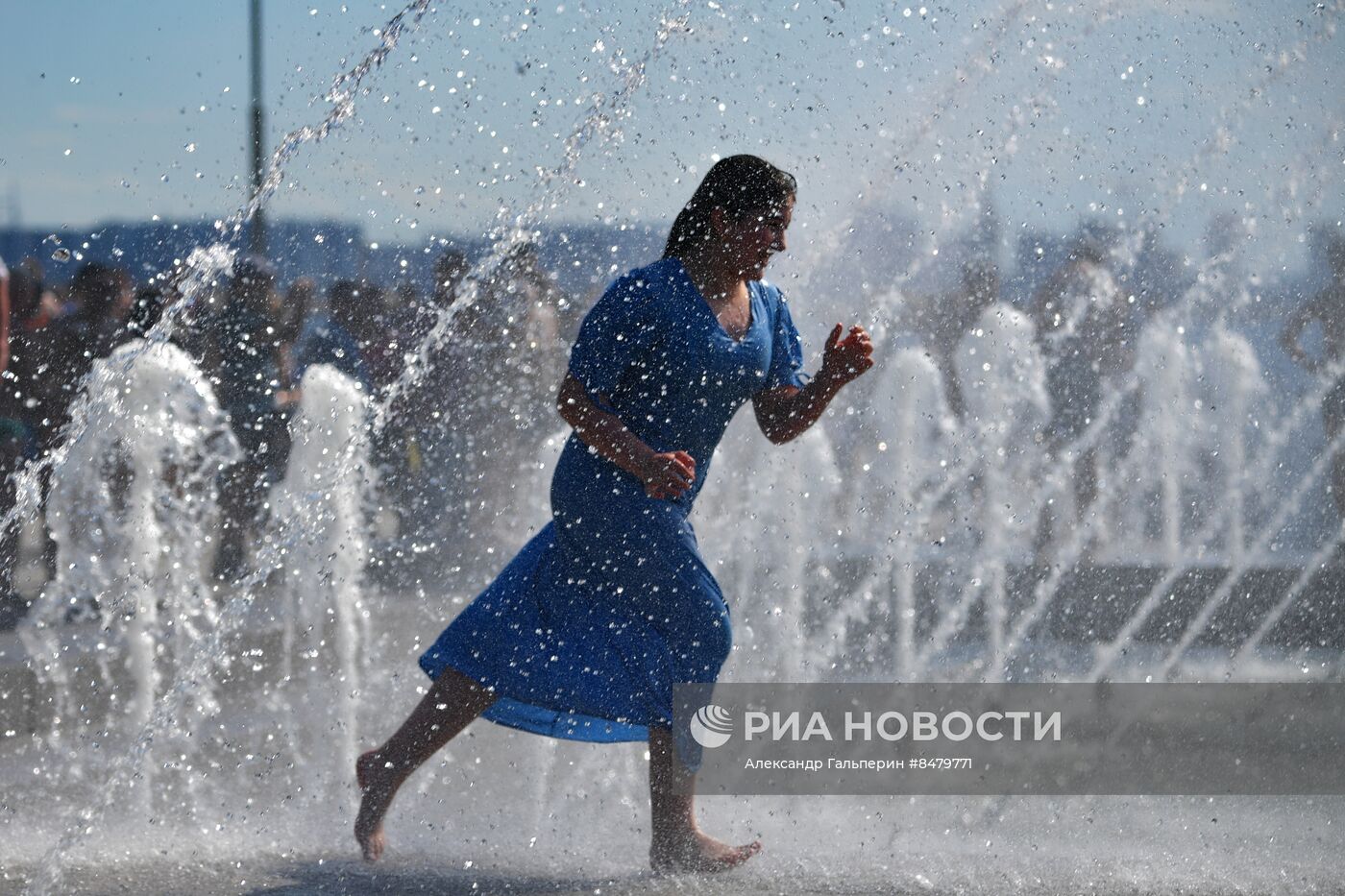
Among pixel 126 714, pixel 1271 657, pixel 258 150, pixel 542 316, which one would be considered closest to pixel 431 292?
pixel 542 316

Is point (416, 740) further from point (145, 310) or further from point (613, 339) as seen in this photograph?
point (145, 310)

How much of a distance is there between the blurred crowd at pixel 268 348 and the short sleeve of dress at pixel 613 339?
3078mm

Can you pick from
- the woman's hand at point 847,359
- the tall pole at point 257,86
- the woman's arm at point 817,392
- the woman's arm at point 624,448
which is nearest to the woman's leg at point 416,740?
the woman's arm at point 624,448

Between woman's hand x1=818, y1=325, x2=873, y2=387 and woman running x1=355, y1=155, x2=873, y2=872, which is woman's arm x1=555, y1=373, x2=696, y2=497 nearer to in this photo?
woman running x1=355, y1=155, x2=873, y2=872

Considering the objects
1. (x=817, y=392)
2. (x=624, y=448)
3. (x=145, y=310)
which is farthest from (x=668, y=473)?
(x=145, y=310)

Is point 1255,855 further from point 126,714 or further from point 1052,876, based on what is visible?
point 126,714

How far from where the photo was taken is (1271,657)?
240 inches

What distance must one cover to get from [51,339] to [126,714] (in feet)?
8.36

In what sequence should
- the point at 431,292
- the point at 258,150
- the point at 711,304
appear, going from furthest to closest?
the point at 258,150 < the point at 431,292 < the point at 711,304

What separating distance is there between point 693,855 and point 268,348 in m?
4.52

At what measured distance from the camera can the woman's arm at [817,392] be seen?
3.27 m

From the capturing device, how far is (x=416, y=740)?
333 cm

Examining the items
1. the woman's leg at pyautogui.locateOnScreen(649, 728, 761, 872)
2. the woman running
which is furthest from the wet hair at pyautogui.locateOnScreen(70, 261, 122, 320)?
the woman's leg at pyautogui.locateOnScreen(649, 728, 761, 872)

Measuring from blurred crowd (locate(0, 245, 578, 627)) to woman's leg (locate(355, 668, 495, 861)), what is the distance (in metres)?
3.09
